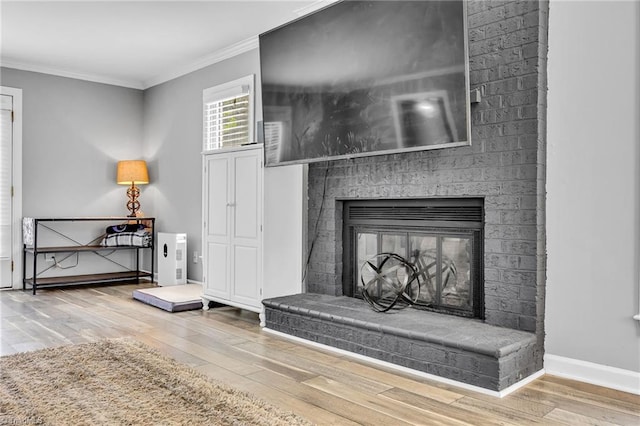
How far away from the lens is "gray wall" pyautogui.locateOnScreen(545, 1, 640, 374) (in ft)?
7.82

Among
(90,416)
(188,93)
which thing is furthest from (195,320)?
(188,93)

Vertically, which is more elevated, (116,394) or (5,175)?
(5,175)

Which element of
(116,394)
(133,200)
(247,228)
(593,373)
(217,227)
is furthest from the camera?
(133,200)

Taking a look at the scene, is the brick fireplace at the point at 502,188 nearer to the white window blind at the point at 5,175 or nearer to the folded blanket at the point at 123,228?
the folded blanket at the point at 123,228

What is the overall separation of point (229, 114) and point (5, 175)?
2.53 metres

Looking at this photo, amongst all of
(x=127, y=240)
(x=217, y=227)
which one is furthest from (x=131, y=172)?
(x=217, y=227)

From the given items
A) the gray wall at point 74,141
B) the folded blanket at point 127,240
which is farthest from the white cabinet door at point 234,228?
the gray wall at point 74,141

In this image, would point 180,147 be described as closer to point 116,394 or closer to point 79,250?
point 79,250

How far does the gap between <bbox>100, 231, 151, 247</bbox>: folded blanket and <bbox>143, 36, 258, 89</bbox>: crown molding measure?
73.2 inches

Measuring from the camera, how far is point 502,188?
2.76 m

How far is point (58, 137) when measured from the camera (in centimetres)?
577

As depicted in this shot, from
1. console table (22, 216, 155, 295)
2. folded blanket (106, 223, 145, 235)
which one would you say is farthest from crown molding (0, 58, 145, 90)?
folded blanket (106, 223, 145, 235)

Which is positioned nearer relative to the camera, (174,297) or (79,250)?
(174,297)

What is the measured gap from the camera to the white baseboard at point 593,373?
2.36 m
